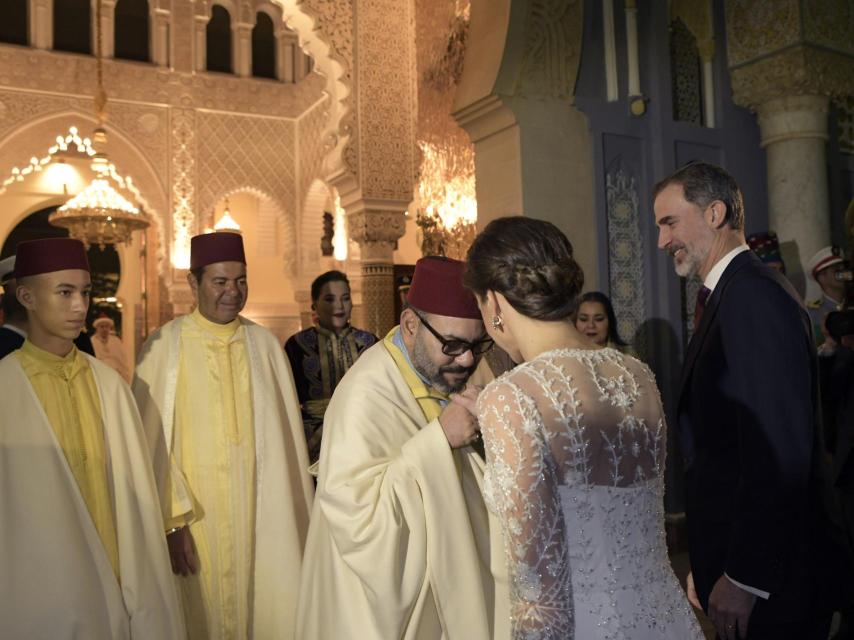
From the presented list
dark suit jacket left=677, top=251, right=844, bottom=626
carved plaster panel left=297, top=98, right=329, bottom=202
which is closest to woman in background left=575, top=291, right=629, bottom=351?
dark suit jacket left=677, top=251, right=844, bottom=626

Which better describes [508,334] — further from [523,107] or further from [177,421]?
[523,107]

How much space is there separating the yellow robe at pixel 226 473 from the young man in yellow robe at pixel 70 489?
0.32 meters

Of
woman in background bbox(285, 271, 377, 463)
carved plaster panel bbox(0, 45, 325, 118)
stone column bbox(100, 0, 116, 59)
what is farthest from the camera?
stone column bbox(100, 0, 116, 59)

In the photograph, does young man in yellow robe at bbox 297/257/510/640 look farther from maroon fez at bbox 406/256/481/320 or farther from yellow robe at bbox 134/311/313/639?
yellow robe at bbox 134/311/313/639

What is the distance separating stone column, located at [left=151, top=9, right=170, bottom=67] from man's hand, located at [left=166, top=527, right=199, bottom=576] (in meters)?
11.4

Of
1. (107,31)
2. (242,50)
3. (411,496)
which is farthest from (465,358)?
(242,50)

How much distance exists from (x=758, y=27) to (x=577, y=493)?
4.47 m

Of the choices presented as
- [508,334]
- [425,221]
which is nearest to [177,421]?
[508,334]

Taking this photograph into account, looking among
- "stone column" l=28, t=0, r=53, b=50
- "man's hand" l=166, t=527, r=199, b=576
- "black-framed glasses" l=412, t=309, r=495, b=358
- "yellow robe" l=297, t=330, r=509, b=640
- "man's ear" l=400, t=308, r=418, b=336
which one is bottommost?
"man's hand" l=166, t=527, r=199, b=576

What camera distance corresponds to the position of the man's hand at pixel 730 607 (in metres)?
1.76

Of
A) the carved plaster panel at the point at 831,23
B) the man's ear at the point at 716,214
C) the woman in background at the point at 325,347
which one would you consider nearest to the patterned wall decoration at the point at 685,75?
the carved plaster panel at the point at 831,23

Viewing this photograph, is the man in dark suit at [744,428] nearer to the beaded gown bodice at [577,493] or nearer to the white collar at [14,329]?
the beaded gown bodice at [577,493]

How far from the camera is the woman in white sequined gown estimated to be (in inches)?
50.9

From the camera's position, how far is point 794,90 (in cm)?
470
